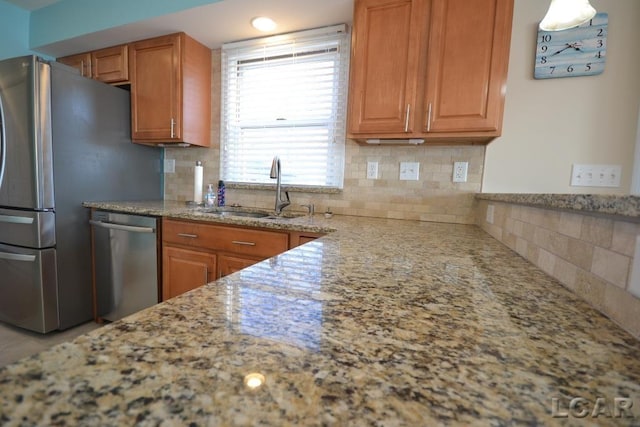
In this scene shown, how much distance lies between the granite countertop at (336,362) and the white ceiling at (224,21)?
1796 mm

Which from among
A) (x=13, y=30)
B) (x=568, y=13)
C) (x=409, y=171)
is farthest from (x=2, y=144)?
(x=568, y=13)

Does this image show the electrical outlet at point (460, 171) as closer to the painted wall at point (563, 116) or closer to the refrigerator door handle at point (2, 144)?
the painted wall at point (563, 116)

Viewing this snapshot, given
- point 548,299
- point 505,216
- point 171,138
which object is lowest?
point 548,299

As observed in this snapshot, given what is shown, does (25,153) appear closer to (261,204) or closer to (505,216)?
(261,204)

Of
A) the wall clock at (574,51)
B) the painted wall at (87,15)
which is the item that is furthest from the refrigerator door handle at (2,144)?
the wall clock at (574,51)

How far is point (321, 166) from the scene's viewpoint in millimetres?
2096

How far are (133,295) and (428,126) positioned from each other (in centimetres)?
219

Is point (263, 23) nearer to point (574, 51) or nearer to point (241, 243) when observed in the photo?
point (241, 243)

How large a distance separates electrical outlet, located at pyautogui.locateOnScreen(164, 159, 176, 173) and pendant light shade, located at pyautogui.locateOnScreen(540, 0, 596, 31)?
8.82ft

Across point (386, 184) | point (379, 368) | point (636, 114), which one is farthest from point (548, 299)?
point (636, 114)

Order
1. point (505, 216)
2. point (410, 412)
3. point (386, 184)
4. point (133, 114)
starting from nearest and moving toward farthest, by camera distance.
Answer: point (410, 412) < point (505, 216) < point (386, 184) < point (133, 114)

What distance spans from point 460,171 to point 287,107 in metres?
1.31

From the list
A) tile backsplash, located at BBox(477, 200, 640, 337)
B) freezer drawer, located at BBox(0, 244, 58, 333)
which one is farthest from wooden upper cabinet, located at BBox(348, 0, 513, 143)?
freezer drawer, located at BBox(0, 244, 58, 333)

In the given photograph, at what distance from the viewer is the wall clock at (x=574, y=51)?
1413 millimetres
